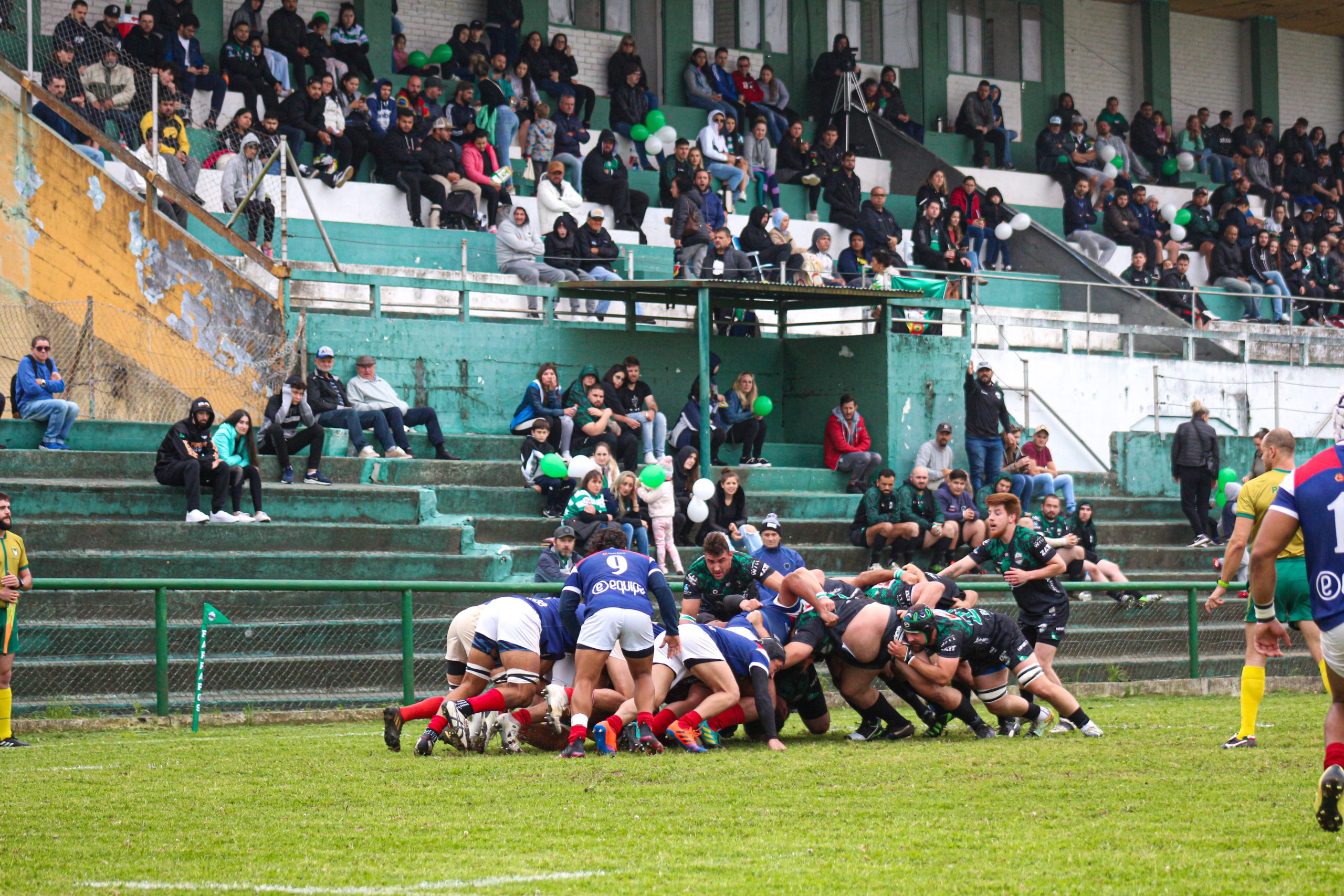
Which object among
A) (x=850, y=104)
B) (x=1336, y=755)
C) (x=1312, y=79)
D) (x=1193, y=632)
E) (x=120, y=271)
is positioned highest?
(x=1312, y=79)

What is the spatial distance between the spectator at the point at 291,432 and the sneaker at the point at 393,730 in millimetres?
6482

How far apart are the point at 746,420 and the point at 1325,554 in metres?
14.0

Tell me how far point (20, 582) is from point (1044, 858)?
8.48m

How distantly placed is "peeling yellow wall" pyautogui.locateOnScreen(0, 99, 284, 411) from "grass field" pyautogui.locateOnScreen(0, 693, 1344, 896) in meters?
7.41

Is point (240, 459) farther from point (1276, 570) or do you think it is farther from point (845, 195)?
point (845, 195)

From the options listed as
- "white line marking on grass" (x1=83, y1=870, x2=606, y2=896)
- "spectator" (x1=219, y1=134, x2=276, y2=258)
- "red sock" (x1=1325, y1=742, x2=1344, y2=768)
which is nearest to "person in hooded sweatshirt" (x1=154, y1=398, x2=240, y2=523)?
"spectator" (x1=219, y1=134, x2=276, y2=258)

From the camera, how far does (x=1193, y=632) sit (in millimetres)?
16906

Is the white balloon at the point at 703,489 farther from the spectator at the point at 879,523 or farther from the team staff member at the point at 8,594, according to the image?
the team staff member at the point at 8,594

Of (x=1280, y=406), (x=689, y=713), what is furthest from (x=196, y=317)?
(x=1280, y=406)

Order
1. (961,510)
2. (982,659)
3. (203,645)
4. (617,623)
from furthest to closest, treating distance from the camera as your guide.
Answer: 1. (961,510)
2. (203,645)
3. (982,659)
4. (617,623)

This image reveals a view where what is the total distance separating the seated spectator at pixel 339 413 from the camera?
17.5 meters

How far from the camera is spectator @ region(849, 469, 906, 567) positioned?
17.9 meters

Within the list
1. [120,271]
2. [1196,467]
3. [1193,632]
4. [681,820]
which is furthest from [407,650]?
[1196,467]

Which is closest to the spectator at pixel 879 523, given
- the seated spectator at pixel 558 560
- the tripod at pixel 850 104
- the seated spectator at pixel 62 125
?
the seated spectator at pixel 558 560
